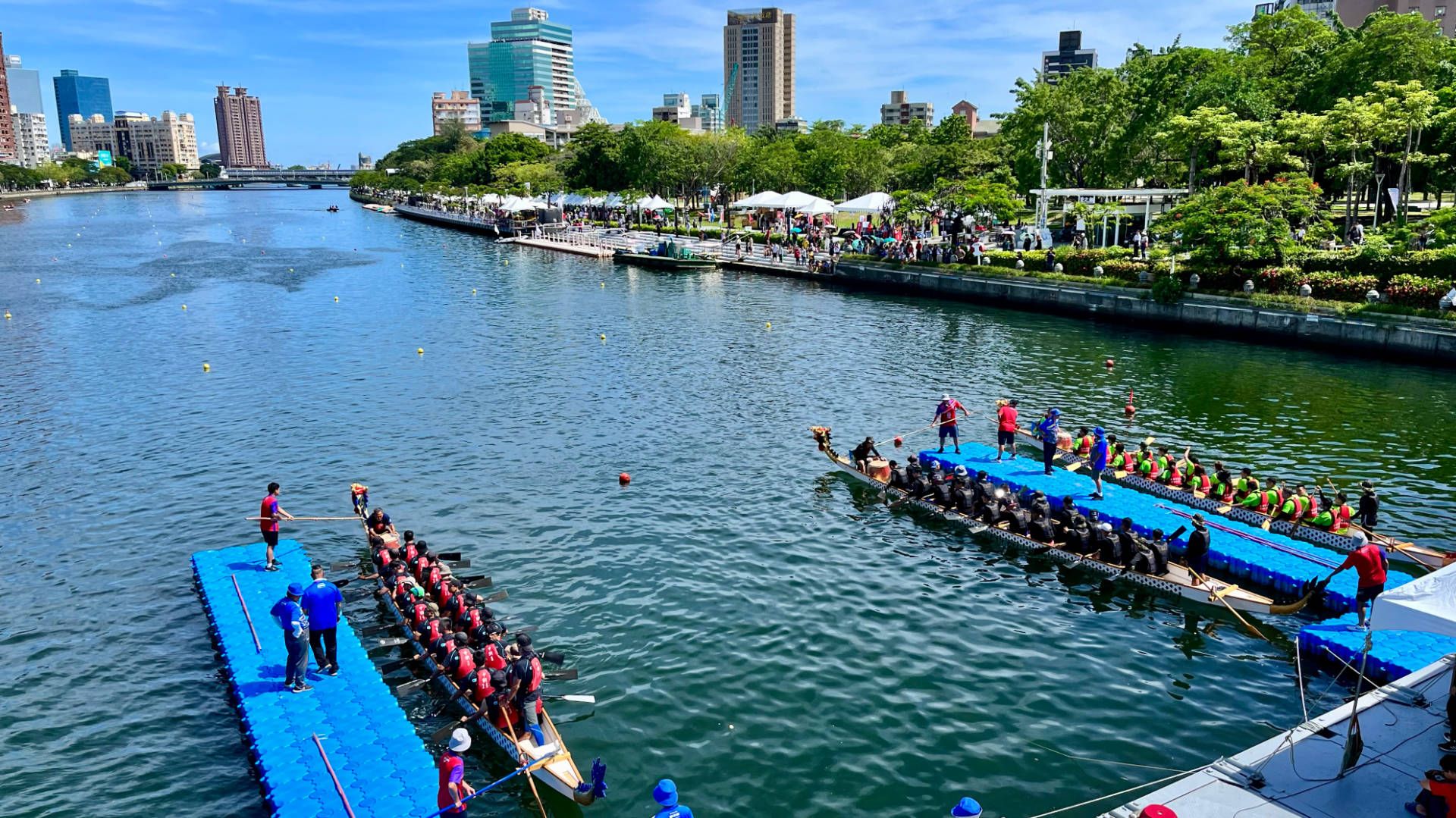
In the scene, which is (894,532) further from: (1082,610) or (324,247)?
(324,247)

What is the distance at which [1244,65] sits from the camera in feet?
234

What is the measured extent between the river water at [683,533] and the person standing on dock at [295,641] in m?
1.37

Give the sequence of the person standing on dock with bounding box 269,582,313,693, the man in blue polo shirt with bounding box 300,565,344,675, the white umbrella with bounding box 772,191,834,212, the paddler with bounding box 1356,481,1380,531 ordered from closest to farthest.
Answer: the person standing on dock with bounding box 269,582,313,693 → the man in blue polo shirt with bounding box 300,565,344,675 → the paddler with bounding box 1356,481,1380,531 → the white umbrella with bounding box 772,191,834,212

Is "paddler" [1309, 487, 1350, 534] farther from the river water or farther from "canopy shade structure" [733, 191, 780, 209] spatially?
"canopy shade structure" [733, 191, 780, 209]

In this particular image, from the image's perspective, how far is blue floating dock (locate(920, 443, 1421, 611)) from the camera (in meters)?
21.9

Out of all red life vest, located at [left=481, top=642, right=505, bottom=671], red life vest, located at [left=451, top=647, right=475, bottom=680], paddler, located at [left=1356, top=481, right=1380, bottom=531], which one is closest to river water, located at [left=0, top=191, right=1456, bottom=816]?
red life vest, located at [left=451, top=647, right=475, bottom=680]

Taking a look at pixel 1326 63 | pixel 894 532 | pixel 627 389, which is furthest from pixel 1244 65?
pixel 894 532

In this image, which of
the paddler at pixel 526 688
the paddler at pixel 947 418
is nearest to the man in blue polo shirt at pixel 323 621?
the paddler at pixel 526 688

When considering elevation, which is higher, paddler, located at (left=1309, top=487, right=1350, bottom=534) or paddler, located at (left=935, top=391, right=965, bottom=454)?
paddler, located at (left=935, top=391, right=965, bottom=454)

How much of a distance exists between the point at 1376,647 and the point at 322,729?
19348 mm

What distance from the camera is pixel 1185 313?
53.2m

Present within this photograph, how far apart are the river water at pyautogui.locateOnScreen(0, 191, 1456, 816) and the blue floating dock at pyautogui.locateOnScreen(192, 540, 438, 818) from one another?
0.85 meters

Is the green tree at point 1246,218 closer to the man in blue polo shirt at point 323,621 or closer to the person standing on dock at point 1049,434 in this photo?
the person standing on dock at point 1049,434

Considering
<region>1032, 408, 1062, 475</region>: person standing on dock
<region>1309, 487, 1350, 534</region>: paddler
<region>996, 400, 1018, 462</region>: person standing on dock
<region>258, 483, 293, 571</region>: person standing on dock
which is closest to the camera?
<region>258, 483, 293, 571</region>: person standing on dock
